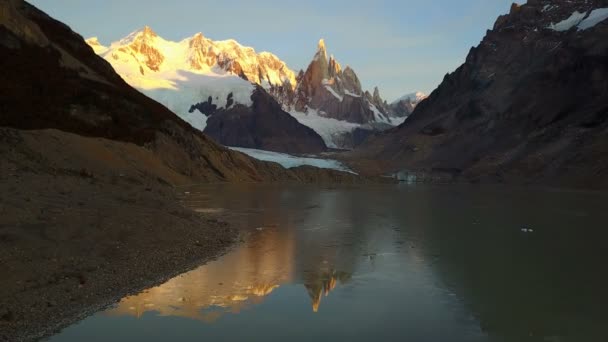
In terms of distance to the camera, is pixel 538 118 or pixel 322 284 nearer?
pixel 322 284

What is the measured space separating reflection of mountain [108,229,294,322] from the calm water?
0.04 meters

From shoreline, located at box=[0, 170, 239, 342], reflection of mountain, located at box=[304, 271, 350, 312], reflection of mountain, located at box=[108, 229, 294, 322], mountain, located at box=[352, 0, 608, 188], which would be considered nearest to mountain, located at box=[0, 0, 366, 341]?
shoreline, located at box=[0, 170, 239, 342]

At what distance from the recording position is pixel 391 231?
3472 centimetres

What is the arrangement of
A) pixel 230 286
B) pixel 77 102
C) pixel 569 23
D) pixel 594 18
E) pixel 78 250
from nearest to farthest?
pixel 230 286 → pixel 78 250 → pixel 77 102 → pixel 594 18 → pixel 569 23

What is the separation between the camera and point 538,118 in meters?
143

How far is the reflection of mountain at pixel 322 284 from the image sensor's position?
17219 mm

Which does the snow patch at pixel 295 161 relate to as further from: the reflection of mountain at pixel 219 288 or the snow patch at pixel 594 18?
the reflection of mountain at pixel 219 288

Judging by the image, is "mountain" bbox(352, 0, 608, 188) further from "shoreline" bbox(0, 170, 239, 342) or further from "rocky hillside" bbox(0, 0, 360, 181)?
"shoreline" bbox(0, 170, 239, 342)

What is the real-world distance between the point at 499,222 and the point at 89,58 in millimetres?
95222

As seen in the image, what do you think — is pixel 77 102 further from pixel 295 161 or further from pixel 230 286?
pixel 295 161

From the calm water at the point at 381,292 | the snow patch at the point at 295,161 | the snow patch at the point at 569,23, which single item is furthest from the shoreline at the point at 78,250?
the snow patch at the point at 569,23

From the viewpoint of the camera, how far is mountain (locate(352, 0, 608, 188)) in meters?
113

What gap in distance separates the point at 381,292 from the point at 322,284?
2.19 metres

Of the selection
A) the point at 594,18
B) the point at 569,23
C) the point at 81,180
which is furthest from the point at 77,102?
the point at 569,23
